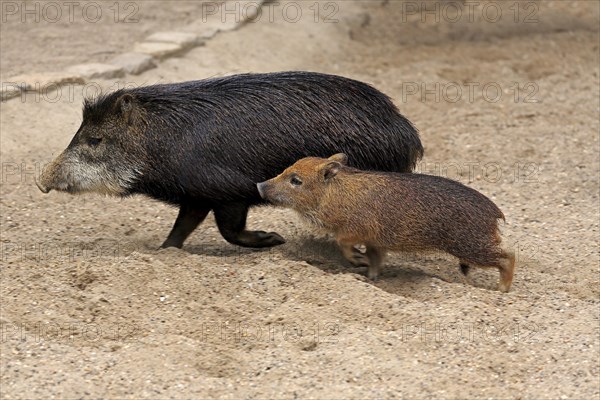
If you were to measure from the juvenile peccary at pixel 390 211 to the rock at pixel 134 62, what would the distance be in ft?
12.6

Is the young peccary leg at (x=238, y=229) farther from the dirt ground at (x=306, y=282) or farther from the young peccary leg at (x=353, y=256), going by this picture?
the young peccary leg at (x=353, y=256)

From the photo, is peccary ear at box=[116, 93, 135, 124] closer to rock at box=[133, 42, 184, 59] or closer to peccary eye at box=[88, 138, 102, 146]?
peccary eye at box=[88, 138, 102, 146]

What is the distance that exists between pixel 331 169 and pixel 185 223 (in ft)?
3.81

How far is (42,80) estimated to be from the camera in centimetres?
898

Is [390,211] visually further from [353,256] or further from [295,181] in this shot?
[295,181]

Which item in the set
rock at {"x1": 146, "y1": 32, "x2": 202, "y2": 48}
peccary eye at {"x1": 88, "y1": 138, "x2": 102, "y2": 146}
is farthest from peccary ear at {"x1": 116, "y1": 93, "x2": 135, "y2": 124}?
rock at {"x1": 146, "y1": 32, "x2": 202, "y2": 48}

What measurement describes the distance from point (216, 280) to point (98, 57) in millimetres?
4892

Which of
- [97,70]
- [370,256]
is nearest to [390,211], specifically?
[370,256]

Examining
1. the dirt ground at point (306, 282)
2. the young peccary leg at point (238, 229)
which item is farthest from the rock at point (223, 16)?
the young peccary leg at point (238, 229)

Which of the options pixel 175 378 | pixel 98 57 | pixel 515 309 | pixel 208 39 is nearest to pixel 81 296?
pixel 175 378

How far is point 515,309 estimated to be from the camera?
18.5 feet

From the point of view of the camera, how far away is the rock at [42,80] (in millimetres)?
8898

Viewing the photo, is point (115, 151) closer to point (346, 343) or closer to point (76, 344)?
point (76, 344)

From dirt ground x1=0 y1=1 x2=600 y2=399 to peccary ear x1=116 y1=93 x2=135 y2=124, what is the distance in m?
0.88
